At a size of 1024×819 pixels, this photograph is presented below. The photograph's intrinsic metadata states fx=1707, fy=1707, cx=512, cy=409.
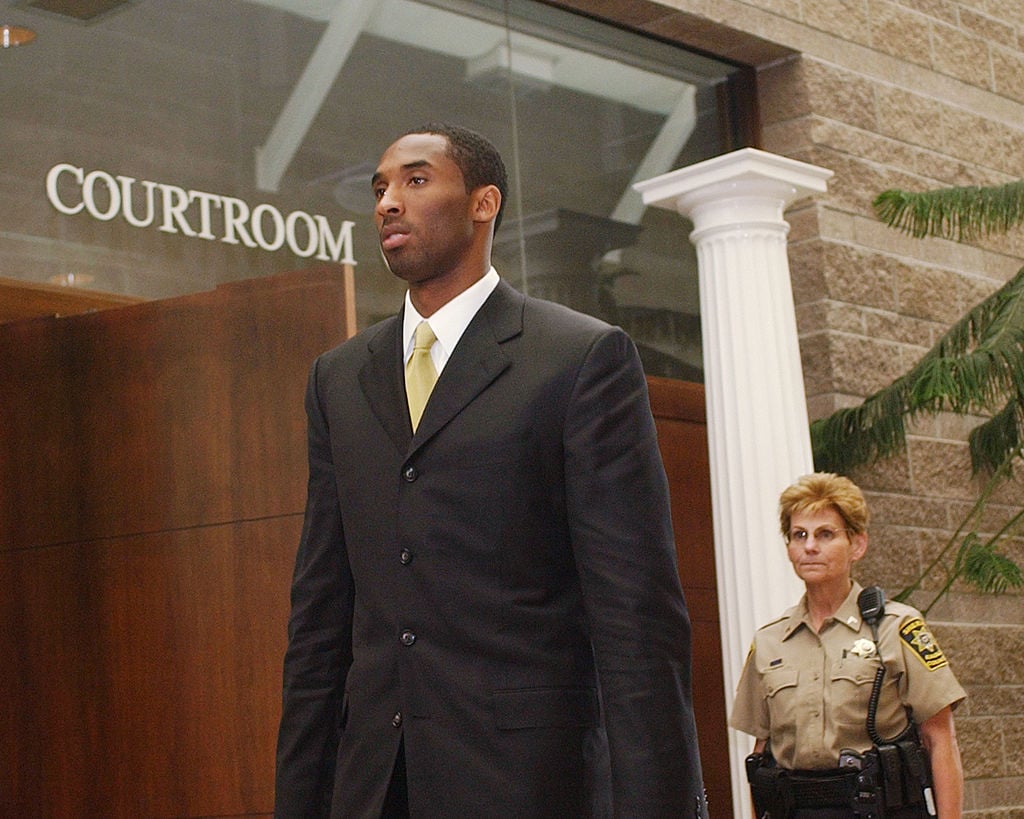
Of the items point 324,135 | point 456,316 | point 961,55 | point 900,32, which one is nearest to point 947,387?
point 324,135

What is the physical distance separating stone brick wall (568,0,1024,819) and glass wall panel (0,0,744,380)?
0.30 m

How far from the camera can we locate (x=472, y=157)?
2.11 m

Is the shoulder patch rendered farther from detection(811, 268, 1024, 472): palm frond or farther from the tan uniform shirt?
detection(811, 268, 1024, 472): palm frond

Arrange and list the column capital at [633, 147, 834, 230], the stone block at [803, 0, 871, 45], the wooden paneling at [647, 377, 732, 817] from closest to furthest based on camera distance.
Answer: the column capital at [633, 147, 834, 230] < the wooden paneling at [647, 377, 732, 817] < the stone block at [803, 0, 871, 45]

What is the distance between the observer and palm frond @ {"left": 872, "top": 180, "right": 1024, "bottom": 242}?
611 centimetres

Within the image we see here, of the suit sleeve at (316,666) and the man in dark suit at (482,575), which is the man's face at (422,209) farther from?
the suit sleeve at (316,666)

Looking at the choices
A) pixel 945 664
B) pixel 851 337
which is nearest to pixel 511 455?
pixel 945 664

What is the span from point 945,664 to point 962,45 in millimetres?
4452

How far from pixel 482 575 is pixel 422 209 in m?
0.45

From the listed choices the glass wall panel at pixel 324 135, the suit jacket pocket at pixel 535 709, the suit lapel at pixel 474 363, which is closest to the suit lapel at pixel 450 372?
the suit lapel at pixel 474 363

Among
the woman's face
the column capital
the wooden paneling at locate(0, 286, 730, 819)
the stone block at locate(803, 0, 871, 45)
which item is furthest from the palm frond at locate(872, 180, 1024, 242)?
the wooden paneling at locate(0, 286, 730, 819)

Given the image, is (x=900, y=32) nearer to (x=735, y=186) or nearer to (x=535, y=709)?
(x=735, y=186)

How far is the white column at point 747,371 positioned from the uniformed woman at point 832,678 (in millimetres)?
1137

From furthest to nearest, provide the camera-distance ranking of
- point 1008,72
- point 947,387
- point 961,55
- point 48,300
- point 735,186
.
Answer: point 1008,72 < point 961,55 < point 947,387 < point 735,186 < point 48,300
